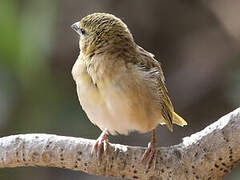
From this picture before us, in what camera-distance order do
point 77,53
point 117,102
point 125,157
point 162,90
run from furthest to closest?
1. point 77,53
2. point 162,90
3. point 117,102
4. point 125,157

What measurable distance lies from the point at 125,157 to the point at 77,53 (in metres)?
4.27

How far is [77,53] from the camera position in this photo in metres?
7.49

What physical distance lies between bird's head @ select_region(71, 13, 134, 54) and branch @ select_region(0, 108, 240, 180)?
73 centimetres

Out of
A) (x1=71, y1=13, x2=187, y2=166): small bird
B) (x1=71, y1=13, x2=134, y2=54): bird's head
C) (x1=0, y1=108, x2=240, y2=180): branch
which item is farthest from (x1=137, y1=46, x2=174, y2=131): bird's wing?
(x1=0, y1=108, x2=240, y2=180): branch

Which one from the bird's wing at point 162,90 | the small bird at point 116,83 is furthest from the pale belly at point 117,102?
the bird's wing at point 162,90

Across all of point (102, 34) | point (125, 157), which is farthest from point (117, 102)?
point (102, 34)

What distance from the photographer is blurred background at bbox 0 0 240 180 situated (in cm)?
615

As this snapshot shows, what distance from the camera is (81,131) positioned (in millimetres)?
6641

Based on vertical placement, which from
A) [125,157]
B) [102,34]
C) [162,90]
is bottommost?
[125,157]

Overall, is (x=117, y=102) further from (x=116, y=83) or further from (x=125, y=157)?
(x=125, y=157)

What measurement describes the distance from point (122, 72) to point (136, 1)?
13.7 ft

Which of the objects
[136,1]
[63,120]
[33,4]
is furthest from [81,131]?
[136,1]

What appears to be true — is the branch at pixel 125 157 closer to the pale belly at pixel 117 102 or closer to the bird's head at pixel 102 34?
the pale belly at pixel 117 102

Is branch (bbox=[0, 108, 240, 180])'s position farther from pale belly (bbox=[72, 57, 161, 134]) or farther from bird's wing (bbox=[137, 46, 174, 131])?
bird's wing (bbox=[137, 46, 174, 131])
